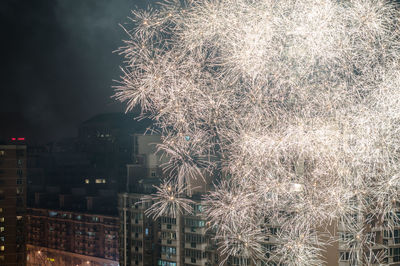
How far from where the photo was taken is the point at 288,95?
13.3 m

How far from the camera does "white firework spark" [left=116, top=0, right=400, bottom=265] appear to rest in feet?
39.7

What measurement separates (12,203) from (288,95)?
41.9 meters

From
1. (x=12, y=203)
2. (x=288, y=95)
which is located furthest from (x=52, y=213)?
(x=288, y=95)

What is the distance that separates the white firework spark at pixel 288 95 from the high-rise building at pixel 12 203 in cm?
3839

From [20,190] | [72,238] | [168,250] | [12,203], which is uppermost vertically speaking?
[20,190]

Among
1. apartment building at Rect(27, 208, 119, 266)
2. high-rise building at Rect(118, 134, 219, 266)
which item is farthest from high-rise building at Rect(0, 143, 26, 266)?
apartment building at Rect(27, 208, 119, 266)

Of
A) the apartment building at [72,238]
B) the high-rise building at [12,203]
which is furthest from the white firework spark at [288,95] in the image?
the apartment building at [72,238]

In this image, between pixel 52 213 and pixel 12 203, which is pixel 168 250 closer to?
pixel 12 203

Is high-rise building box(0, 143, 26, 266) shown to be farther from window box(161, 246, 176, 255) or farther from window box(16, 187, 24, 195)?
window box(161, 246, 176, 255)

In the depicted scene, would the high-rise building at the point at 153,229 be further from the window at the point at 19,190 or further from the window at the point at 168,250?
the window at the point at 19,190

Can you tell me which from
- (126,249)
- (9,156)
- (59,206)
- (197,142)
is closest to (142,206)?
(126,249)

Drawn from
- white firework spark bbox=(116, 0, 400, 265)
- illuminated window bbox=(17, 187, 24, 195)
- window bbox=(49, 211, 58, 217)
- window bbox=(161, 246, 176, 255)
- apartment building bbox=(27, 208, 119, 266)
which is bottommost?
apartment building bbox=(27, 208, 119, 266)

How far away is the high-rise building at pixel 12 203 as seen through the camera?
154 feet

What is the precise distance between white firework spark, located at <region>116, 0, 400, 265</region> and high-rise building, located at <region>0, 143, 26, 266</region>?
3839 centimetres
